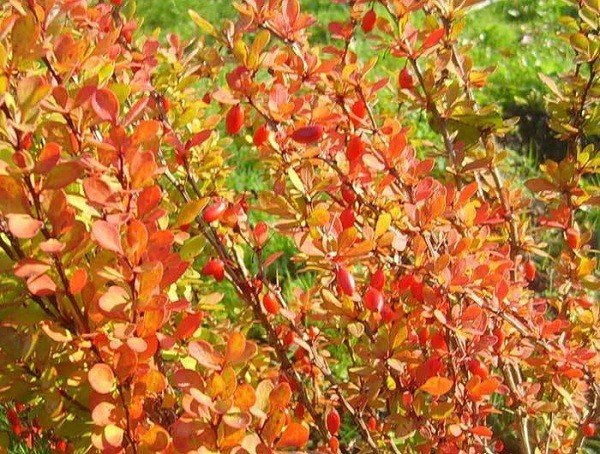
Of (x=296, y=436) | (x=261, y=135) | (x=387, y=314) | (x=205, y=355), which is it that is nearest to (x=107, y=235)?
(x=205, y=355)

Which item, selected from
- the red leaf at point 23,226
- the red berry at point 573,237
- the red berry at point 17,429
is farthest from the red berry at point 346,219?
the red berry at point 17,429

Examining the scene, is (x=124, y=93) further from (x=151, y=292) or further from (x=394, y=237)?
(x=394, y=237)

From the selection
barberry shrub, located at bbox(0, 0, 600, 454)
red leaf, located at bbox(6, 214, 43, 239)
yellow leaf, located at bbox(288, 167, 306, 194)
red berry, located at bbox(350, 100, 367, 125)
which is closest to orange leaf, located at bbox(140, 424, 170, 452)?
barberry shrub, located at bbox(0, 0, 600, 454)

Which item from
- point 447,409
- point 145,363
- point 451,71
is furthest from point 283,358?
point 451,71

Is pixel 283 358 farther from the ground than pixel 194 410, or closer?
closer

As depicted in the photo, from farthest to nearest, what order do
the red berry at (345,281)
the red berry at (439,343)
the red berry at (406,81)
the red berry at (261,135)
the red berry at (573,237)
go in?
1. the red berry at (573,237)
2. the red berry at (406,81)
3. the red berry at (439,343)
4. the red berry at (261,135)
5. the red berry at (345,281)

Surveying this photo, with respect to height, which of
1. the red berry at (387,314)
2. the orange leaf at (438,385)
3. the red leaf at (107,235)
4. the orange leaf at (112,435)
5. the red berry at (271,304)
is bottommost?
the orange leaf at (438,385)

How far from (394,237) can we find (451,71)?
1.79 feet

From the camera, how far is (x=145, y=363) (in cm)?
83

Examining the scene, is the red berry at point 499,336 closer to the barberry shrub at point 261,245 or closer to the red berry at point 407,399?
the barberry shrub at point 261,245

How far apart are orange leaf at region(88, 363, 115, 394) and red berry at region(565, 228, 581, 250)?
3.11 feet

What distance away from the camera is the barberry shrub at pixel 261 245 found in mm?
779

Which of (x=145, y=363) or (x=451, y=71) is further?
(x=451, y=71)

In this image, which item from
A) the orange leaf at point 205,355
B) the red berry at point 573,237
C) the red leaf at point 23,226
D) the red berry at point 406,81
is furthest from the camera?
the red berry at point 573,237
